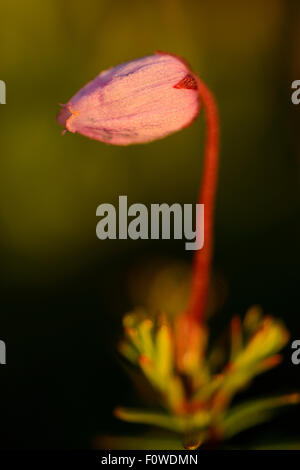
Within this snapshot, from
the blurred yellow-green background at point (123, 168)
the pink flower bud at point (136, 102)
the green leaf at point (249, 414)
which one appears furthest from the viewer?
the blurred yellow-green background at point (123, 168)

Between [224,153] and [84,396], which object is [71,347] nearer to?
[84,396]

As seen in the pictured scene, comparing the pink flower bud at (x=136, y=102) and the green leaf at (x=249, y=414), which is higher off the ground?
the pink flower bud at (x=136, y=102)

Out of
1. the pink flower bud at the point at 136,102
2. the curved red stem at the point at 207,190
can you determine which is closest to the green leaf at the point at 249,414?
the curved red stem at the point at 207,190

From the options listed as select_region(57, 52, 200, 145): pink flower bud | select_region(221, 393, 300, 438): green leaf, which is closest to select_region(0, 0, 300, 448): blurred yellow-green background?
select_region(221, 393, 300, 438): green leaf

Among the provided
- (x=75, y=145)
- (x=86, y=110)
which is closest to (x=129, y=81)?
(x=86, y=110)

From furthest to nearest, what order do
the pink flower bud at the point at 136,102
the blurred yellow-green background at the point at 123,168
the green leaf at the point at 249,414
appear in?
the blurred yellow-green background at the point at 123,168
the green leaf at the point at 249,414
the pink flower bud at the point at 136,102

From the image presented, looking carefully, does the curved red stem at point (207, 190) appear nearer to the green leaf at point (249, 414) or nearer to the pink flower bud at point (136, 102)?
the pink flower bud at point (136, 102)
